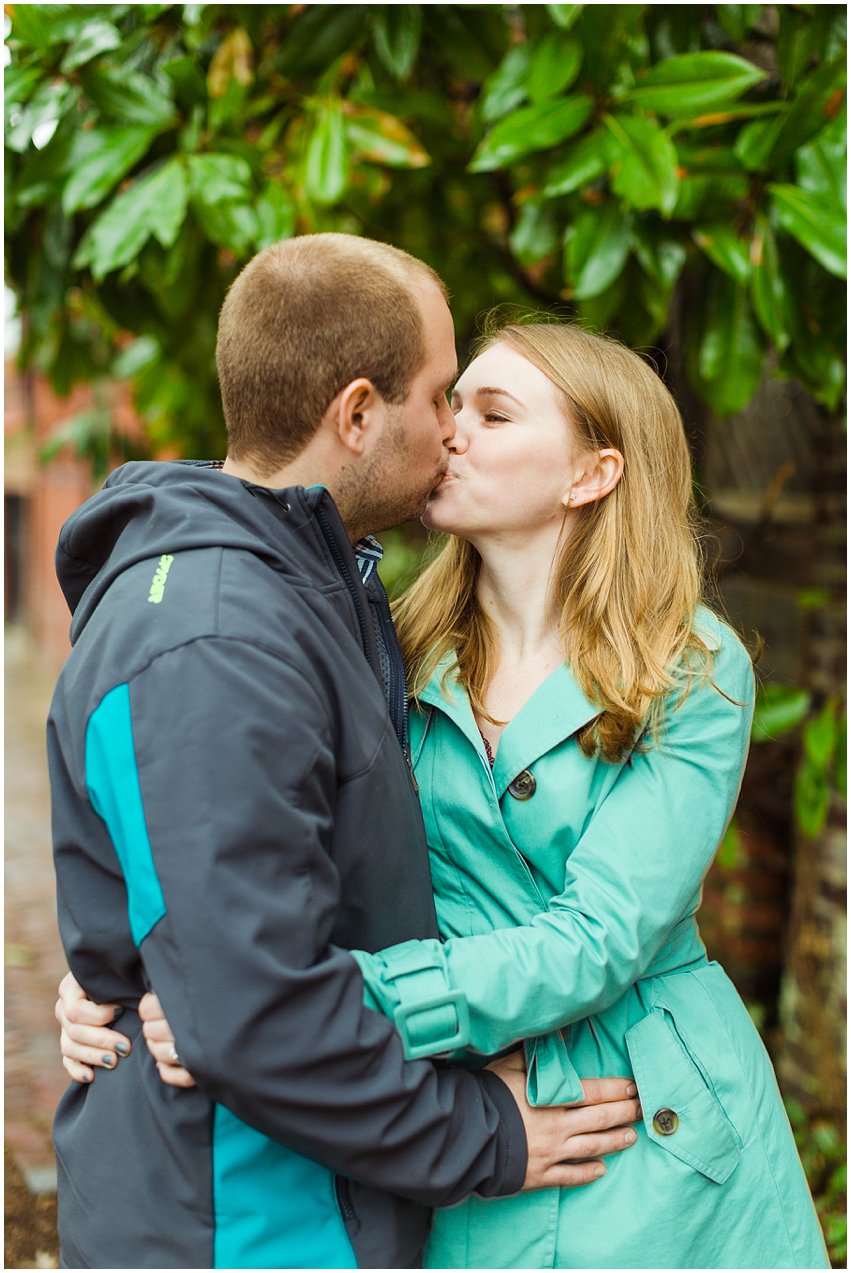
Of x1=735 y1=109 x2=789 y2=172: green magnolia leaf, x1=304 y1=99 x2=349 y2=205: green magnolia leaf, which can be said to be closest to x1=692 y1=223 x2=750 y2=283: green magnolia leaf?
x1=735 y1=109 x2=789 y2=172: green magnolia leaf

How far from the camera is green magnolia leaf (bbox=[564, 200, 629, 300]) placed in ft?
8.41

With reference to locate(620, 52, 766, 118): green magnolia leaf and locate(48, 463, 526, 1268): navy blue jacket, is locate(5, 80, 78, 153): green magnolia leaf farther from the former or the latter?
locate(48, 463, 526, 1268): navy blue jacket

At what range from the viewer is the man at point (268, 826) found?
131 cm

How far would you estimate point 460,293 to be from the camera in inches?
149

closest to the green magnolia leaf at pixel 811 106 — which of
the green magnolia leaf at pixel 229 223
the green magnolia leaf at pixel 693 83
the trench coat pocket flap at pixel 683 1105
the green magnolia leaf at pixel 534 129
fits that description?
the green magnolia leaf at pixel 693 83

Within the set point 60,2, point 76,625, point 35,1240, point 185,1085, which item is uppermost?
point 60,2

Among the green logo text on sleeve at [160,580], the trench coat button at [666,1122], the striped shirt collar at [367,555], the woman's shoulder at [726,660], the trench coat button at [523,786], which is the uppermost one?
the green logo text on sleeve at [160,580]

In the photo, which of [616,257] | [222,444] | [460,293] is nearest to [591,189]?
[616,257]

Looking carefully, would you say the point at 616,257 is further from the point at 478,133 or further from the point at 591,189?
the point at 478,133

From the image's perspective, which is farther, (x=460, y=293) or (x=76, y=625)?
(x=460, y=293)

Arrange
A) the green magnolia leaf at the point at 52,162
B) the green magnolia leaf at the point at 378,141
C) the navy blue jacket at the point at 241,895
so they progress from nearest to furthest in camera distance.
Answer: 1. the navy blue jacket at the point at 241,895
2. the green magnolia leaf at the point at 52,162
3. the green magnolia leaf at the point at 378,141

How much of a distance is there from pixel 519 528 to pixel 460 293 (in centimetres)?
202

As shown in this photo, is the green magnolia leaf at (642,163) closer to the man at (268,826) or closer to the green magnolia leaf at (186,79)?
the man at (268,826)

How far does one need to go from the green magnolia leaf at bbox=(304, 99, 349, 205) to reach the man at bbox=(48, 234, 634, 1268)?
1100 millimetres
